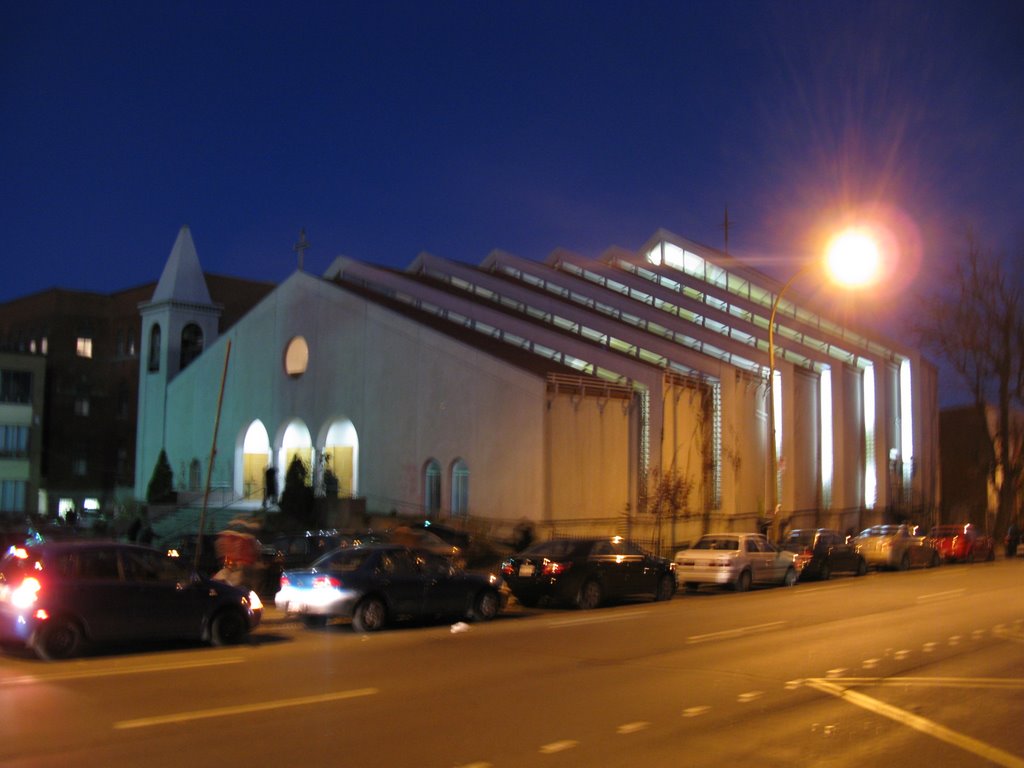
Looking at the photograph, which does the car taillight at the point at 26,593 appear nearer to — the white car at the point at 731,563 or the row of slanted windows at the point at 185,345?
the white car at the point at 731,563

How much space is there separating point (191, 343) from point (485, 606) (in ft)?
132

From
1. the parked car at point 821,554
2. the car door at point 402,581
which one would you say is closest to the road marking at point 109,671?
the car door at point 402,581

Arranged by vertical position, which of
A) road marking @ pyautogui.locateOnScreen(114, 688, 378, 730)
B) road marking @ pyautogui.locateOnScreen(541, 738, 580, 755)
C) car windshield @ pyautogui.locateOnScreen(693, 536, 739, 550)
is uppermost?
car windshield @ pyautogui.locateOnScreen(693, 536, 739, 550)

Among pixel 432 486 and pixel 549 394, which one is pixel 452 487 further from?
pixel 549 394

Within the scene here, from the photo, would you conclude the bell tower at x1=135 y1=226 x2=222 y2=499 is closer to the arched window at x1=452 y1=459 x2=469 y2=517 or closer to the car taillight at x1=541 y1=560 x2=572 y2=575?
Result: the arched window at x1=452 y1=459 x2=469 y2=517

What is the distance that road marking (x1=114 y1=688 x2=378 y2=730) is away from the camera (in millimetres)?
A: 9188

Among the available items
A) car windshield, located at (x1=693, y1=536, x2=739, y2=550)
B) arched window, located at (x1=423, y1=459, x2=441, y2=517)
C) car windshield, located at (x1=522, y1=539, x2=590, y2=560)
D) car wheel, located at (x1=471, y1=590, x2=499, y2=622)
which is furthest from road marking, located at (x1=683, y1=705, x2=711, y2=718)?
arched window, located at (x1=423, y1=459, x2=441, y2=517)

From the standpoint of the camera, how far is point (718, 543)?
85.3 ft

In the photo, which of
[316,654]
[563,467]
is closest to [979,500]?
[563,467]

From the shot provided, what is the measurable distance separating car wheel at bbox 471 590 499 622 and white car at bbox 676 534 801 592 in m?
7.69

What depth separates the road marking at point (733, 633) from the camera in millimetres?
15445

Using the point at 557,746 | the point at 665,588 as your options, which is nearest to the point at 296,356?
the point at 665,588

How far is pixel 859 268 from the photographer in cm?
2636

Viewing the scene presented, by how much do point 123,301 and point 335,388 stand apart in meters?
35.6
